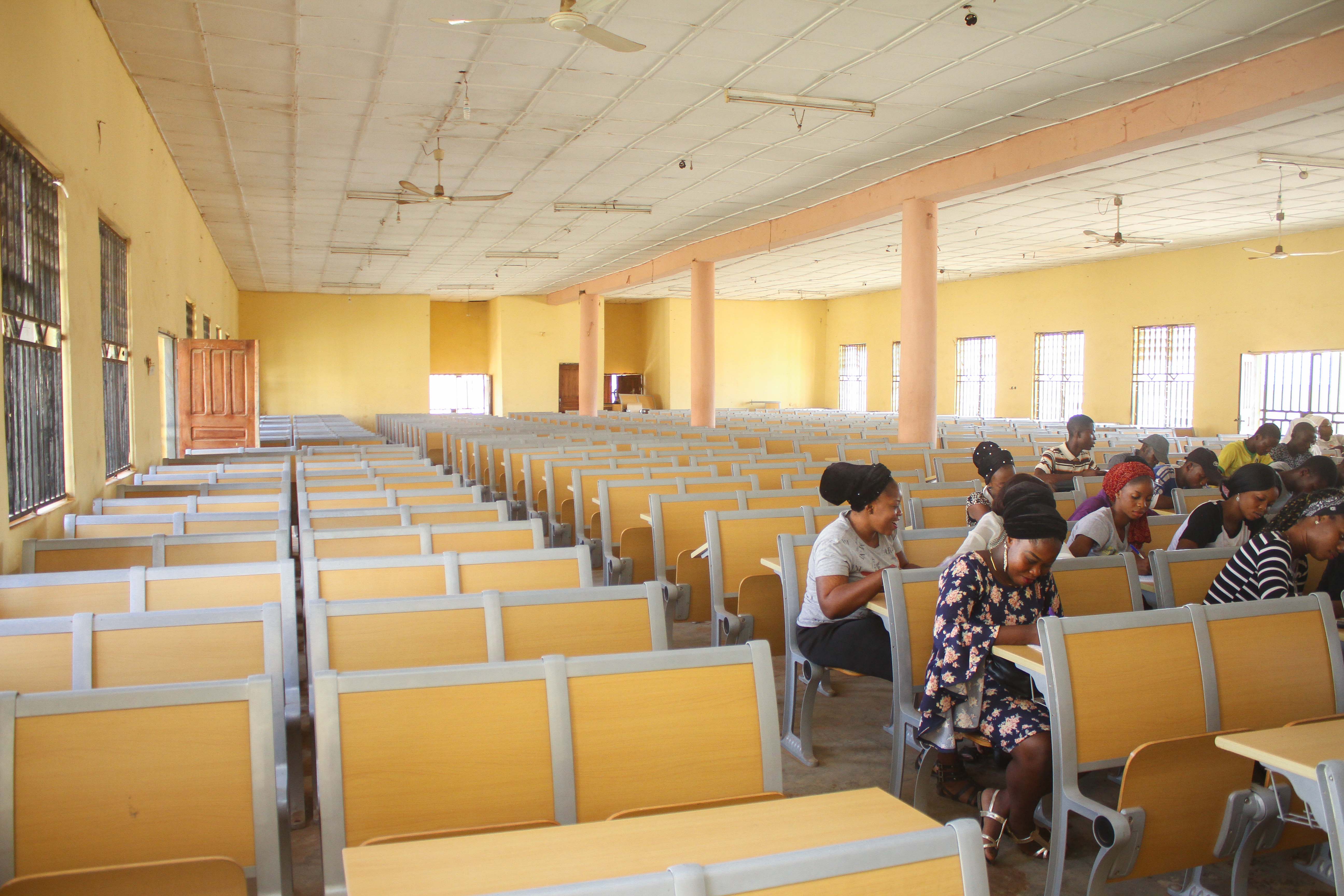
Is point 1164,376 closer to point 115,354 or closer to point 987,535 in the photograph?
point 987,535

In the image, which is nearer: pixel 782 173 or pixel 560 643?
pixel 560 643

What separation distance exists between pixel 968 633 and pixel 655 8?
5021mm

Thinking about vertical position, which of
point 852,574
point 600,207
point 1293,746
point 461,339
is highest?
point 600,207

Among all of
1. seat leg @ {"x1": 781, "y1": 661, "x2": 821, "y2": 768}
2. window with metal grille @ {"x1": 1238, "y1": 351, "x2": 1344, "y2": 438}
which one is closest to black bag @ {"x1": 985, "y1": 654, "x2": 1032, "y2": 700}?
seat leg @ {"x1": 781, "y1": 661, "x2": 821, "y2": 768}

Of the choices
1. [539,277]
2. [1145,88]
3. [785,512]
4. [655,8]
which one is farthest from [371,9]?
[539,277]

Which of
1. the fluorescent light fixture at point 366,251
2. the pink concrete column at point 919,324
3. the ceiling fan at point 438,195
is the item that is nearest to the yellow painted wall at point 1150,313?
the pink concrete column at point 919,324

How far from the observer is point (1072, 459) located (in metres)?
7.07

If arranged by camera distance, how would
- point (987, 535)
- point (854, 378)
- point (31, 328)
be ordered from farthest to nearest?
point (854, 378) → point (31, 328) → point (987, 535)

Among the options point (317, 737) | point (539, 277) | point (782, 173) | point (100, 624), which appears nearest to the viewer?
point (317, 737)

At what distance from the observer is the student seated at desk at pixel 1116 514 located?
14.4ft

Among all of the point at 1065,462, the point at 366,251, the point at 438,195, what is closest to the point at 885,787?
the point at 1065,462

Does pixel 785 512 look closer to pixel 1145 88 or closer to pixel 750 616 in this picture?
pixel 750 616

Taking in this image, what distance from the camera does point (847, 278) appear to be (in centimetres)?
2228

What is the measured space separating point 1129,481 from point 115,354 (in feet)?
23.5
